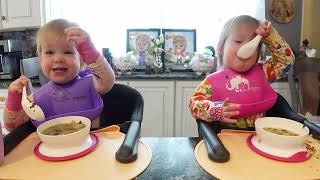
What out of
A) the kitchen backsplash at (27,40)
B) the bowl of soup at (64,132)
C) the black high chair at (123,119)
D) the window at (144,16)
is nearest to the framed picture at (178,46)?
the window at (144,16)

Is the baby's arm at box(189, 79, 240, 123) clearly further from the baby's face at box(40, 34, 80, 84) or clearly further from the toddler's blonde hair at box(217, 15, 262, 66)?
the baby's face at box(40, 34, 80, 84)

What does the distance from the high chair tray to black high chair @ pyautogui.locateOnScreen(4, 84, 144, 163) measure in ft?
0.53

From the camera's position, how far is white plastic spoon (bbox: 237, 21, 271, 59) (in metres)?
0.87

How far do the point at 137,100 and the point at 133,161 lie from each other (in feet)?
1.65

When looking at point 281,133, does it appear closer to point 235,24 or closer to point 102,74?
point 235,24

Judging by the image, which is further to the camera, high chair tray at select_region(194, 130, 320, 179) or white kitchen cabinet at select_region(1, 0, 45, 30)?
white kitchen cabinet at select_region(1, 0, 45, 30)

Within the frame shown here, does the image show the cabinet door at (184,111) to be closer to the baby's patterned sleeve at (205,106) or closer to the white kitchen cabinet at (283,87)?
the white kitchen cabinet at (283,87)

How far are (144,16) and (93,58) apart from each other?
1922 millimetres

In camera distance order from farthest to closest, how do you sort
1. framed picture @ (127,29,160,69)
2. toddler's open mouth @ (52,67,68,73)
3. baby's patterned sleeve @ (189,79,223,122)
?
1. framed picture @ (127,29,160,69)
2. toddler's open mouth @ (52,67,68,73)
3. baby's patterned sleeve @ (189,79,223,122)

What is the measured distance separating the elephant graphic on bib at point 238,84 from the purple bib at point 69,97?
0.44 meters

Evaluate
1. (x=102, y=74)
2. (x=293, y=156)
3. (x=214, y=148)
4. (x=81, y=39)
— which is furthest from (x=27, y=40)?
(x=293, y=156)

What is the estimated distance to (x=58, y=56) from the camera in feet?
2.95

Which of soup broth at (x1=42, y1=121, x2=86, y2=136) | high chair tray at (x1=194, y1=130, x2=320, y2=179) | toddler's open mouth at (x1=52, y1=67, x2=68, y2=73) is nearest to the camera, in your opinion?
high chair tray at (x1=194, y1=130, x2=320, y2=179)

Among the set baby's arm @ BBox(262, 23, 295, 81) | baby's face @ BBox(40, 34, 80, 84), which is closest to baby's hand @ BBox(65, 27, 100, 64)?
baby's face @ BBox(40, 34, 80, 84)
